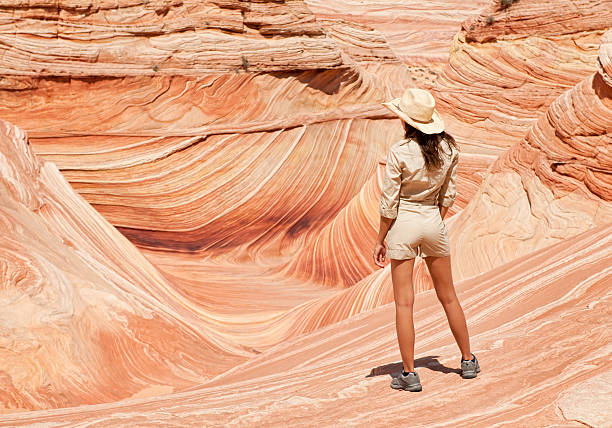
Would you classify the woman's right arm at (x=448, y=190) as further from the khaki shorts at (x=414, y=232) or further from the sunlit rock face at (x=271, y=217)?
the sunlit rock face at (x=271, y=217)

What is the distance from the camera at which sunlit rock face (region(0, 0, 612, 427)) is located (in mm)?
4227

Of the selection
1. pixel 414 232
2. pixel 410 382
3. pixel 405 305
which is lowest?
pixel 410 382

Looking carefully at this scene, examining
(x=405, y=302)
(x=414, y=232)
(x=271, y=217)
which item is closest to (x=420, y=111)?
(x=414, y=232)

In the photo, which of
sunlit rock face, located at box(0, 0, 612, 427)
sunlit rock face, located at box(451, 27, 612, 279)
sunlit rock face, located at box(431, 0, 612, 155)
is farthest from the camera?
sunlit rock face, located at box(431, 0, 612, 155)

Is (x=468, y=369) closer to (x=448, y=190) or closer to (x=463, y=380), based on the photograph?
(x=463, y=380)

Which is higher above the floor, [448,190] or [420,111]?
[420,111]

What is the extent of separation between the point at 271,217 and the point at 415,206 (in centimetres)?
1001

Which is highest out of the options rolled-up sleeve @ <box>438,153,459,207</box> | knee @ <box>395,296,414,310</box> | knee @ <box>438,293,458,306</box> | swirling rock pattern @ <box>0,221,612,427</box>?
rolled-up sleeve @ <box>438,153,459,207</box>

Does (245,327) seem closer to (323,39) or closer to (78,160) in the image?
(78,160)

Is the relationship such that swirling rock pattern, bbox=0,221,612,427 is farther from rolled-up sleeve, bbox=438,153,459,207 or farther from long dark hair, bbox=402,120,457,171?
long dark hair, bbox=402,120,457,171

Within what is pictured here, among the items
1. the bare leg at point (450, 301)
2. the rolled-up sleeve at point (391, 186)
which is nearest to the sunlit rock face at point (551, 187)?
the bare leg at point (450, 301)

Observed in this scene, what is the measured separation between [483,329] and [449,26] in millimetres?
28054

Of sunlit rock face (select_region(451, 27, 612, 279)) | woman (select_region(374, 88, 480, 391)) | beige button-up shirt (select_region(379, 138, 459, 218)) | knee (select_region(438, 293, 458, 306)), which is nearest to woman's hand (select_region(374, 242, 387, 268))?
woman (select_region(374, 88, 480, 391))

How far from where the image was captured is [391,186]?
3588 millimetres
